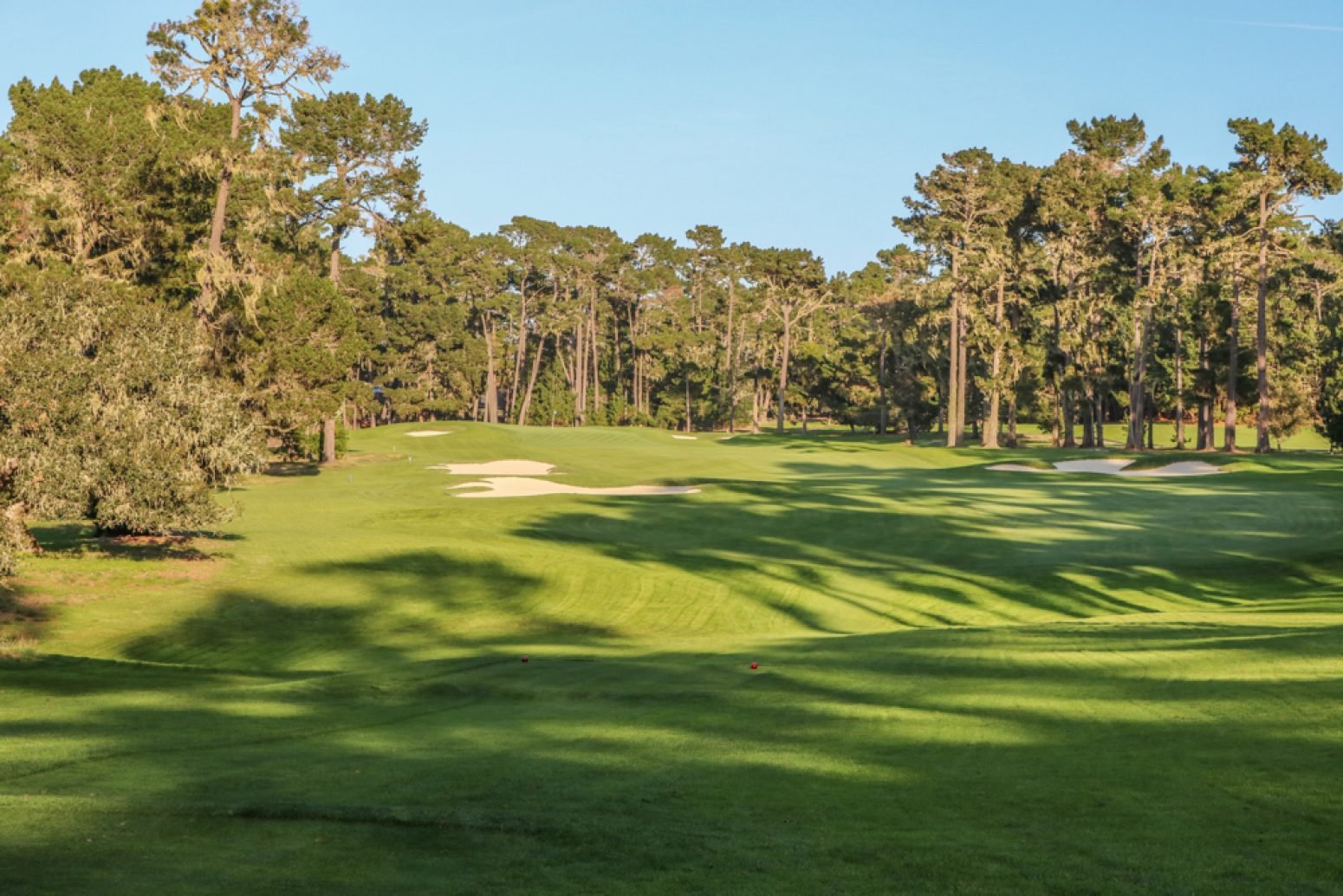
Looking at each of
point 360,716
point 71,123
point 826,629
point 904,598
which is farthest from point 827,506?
point 71,123

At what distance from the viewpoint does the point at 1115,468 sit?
180 ft

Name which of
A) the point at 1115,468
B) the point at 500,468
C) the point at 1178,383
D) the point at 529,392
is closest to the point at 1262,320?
the point at 1178,383

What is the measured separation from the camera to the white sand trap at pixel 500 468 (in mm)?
54250

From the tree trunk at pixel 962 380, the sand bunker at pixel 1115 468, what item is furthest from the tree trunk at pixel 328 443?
the tree trunk at pixel 962 380

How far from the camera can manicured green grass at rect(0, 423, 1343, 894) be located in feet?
25.0

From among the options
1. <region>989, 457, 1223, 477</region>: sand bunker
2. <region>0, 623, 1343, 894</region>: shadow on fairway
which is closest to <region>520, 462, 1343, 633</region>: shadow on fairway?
<region>989, 457, 1223, 477</region>: sand bunker

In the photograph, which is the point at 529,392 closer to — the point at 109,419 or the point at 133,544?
the point at 133,544

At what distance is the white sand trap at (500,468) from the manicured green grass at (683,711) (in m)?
20.5

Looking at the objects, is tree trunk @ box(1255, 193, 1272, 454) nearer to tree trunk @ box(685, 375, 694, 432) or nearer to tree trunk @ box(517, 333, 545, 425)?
tree trunk @ box(685, 375, 694, 432)

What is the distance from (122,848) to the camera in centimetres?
759

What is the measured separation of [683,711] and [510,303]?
11339 cm

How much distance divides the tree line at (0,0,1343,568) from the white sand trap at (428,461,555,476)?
232 inches

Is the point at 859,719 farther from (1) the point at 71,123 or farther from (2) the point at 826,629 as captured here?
(1) the point at 71,123

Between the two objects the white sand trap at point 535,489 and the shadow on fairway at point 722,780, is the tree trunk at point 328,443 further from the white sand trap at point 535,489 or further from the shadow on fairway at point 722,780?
the shadow on fairway at point 722,780
